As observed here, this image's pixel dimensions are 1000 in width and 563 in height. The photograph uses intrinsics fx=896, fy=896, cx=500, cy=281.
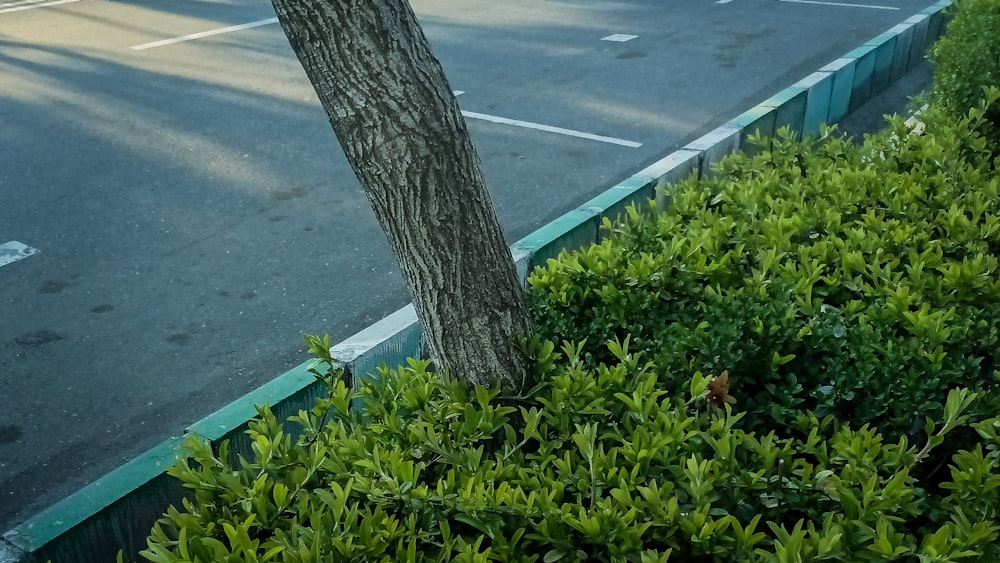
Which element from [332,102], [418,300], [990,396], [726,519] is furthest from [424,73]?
[990,396]

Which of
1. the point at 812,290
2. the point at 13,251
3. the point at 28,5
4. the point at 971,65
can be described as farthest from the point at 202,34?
the point at 812,290

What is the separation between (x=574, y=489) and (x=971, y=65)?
166 inches

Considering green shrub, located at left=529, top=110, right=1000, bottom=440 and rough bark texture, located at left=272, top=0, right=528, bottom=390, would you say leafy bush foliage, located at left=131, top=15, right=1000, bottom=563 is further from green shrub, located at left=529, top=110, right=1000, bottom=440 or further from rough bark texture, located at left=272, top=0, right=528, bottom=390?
rough bark texture, located at left=272, top=0, right=528, bottom=390

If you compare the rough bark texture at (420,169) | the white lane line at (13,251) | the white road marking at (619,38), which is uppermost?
the rough bark texture at (420,169)

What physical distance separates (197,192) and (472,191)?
4.52 m

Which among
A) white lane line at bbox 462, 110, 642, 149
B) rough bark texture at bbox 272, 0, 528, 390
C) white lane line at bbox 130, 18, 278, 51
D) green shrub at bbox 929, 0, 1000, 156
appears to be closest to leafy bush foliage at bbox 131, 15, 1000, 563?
rough bark texture at bbox 272, 0, 528, 390

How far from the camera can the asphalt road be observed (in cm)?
418

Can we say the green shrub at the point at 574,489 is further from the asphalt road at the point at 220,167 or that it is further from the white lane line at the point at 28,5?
the white lane line at the point at 28,5

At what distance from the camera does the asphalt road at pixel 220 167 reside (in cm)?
418

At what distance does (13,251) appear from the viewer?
5395mm

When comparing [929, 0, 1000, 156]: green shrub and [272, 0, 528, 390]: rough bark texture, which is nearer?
[272, 0, 528, 390]: rough bark texture

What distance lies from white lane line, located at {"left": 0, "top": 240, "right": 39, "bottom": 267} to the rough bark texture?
3.96m

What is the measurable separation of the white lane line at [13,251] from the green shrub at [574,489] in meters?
3.71

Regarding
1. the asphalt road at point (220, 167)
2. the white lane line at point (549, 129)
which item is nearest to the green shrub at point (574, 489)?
the asphalt road at point (220, 167)
